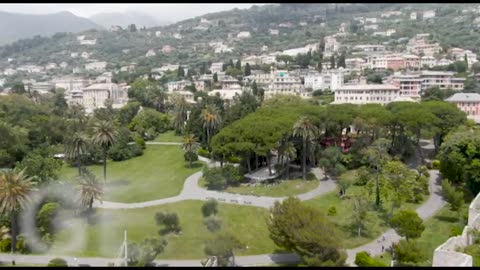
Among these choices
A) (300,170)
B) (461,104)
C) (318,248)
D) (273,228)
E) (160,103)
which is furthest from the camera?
(160,103)

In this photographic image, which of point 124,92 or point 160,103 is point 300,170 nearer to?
point 160,103

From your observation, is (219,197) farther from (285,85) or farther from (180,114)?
(285,85)

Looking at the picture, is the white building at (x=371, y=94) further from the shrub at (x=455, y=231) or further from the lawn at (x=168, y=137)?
the shrub at (x=455, y=231)

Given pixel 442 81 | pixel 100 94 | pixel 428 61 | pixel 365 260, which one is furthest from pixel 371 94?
pixel 100 94

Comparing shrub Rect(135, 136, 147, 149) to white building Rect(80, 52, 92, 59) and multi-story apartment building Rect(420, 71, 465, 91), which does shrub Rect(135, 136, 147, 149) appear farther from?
white building Rect(80, 52, 92, 59)

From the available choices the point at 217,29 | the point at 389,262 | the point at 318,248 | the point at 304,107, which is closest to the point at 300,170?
the point at 304,107

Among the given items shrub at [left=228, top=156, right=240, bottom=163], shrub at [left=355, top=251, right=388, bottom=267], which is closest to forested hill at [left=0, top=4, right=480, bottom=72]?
shrub at [left=228, top=156, right=240, bottom=163]
